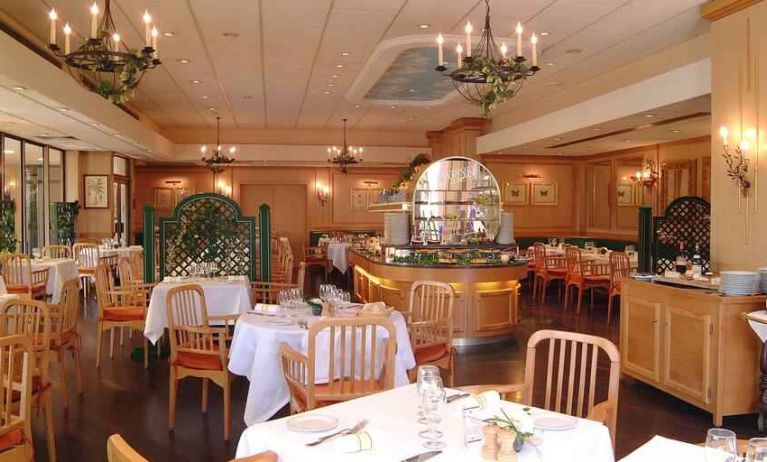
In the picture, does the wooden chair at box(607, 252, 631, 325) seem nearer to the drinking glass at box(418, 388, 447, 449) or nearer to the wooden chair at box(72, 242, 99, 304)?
the drinking glass at box(418, 388, 447, 449)

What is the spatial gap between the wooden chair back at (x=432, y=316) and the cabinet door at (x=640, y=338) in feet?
5.97

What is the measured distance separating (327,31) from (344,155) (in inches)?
285

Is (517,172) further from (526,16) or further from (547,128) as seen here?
(526,16)

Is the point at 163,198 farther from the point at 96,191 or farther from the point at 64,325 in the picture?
the point at 64,325

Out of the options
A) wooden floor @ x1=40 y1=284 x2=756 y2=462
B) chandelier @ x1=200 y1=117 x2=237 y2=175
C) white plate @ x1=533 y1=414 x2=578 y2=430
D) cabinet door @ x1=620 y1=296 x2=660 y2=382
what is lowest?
wooden floor @ x1=40 y1=284 x2=756 y2=462

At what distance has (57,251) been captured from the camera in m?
11.8

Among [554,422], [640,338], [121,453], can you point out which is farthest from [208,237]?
[121,453]

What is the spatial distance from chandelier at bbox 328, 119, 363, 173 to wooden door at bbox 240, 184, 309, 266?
2141mm

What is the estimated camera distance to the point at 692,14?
6785mm

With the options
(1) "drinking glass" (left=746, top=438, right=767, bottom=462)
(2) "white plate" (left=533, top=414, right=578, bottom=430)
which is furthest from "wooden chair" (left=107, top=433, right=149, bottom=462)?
(1) "drinking glass" (left=746, top=438, right=767, bottom=462)

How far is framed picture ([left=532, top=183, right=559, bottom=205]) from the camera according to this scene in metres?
15.8

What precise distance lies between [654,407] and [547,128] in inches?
256

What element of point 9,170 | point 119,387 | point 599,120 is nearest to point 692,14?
point 599,120

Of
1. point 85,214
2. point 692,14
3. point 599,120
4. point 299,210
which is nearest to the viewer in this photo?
point 692,14
